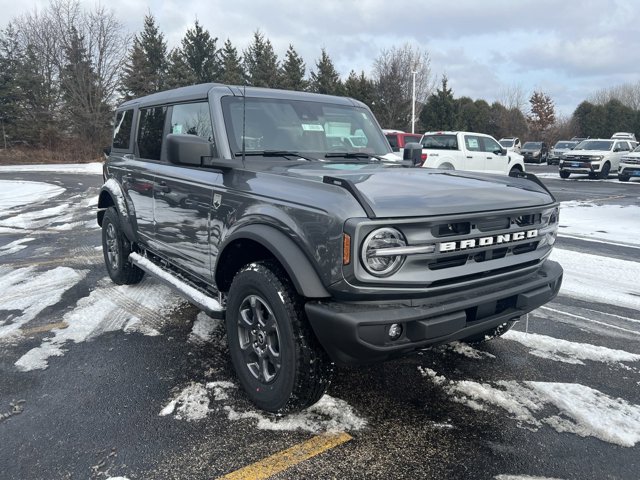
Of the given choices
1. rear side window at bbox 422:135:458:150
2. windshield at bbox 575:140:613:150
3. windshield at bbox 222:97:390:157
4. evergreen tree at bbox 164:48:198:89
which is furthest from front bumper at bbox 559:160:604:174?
evergreen tree at bbox 164:48:198:89

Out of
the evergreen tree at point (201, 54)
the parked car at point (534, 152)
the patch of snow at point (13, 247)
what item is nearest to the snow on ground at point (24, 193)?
the patch of snow at point (13, 247)

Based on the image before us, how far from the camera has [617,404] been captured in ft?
10.1

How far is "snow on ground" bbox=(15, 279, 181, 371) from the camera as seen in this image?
3.85 meters

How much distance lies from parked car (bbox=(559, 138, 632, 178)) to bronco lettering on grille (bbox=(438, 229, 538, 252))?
72.2 ft

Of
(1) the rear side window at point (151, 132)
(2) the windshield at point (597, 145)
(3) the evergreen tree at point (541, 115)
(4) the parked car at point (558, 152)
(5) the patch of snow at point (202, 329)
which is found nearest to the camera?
(5) the patch of snow at point (202, 329)

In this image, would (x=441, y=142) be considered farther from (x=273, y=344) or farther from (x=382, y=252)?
(x=382, y=252)

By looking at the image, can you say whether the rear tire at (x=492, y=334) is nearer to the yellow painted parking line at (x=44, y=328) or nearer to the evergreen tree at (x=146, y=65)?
the yellow painted parking line at (x=44, y=328)

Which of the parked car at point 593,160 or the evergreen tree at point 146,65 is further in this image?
the evergreen tree at point 146,65

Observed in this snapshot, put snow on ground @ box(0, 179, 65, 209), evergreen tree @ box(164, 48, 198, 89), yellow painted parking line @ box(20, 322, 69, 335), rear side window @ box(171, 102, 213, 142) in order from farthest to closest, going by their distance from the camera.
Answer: evergreen tree @ box(164, 48, 198, 89)
snow on ground @ box(0, 179, 65, 209)
yellow painted parking line @ box(20, 322, 69, 335)
rear side window @ box(171, 102, 213, 142)

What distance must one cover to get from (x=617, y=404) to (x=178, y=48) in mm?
45045

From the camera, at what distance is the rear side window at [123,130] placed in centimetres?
523

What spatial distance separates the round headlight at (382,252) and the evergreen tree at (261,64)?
42.7 metres

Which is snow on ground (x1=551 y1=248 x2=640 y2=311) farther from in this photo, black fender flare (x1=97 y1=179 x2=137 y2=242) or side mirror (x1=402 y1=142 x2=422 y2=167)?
black fender flare (x1=97 y1=179 x2=137 y2=242)

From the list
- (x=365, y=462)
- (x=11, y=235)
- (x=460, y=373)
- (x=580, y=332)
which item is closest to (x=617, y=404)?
(x=460, y=373)
